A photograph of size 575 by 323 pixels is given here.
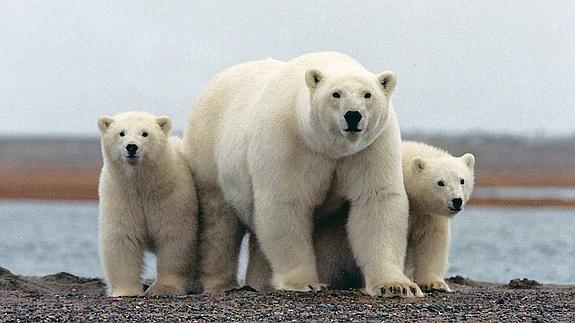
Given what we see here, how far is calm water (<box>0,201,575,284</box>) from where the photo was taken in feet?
49.3

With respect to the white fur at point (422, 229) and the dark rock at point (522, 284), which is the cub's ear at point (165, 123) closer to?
the white fur at point (422, 229)

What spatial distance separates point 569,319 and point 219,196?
10.9 ft

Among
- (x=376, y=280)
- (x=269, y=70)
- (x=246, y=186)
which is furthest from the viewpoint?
(x=269, y=70)

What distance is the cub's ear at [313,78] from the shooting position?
26.2ft

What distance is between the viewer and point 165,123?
941 cm

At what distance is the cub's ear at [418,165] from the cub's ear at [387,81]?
3.72ft

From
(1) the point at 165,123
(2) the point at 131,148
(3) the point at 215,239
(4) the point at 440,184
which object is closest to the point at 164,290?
(3) the point at 215,239

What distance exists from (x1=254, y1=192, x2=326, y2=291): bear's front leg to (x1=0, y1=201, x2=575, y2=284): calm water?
1.54 meters

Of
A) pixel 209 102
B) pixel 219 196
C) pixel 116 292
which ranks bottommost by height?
pixel 116 292

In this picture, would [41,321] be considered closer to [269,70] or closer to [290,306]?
[290,306]

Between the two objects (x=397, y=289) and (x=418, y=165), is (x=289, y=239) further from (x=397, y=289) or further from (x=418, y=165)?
(x=418, y=165)

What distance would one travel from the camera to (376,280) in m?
8.30

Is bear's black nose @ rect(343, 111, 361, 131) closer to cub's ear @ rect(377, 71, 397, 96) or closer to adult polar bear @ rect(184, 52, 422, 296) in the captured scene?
adult polar bear @ rect(184, 52, 422, 296)

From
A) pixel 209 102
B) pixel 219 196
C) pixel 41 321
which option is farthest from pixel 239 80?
pixel 41 321
